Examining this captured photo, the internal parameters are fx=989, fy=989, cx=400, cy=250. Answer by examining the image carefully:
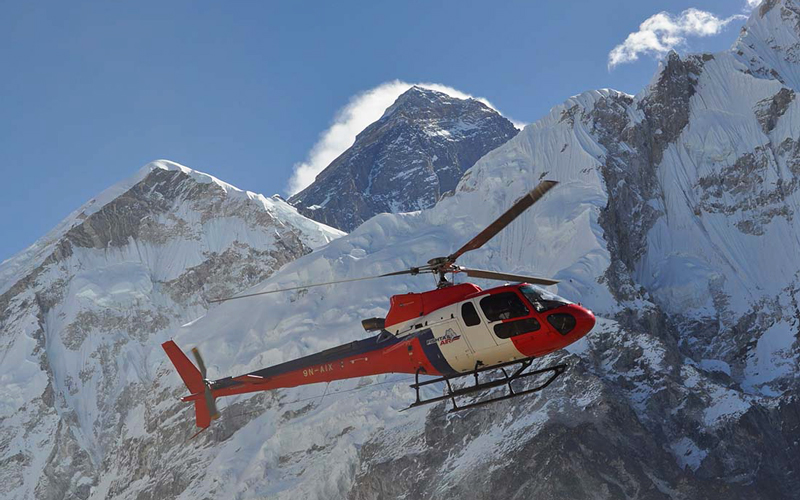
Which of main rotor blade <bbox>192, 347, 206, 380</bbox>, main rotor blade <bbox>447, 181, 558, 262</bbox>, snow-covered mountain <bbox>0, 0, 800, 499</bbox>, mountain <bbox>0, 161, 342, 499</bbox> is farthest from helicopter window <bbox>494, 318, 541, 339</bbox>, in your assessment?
mountain <bbox>0, 161, 342, 499</bbox>

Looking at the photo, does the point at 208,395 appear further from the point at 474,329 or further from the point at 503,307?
the point at 503,307

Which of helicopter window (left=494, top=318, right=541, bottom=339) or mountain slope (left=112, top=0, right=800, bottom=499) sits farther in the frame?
mountain slope (left=112, top=0, right=800, bottom=499)

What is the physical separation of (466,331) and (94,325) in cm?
16108

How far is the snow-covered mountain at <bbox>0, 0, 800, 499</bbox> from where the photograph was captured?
123625 millimetres

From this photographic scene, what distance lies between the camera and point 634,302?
148 m

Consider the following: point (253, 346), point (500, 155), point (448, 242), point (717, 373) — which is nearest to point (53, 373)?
point (253, 346)

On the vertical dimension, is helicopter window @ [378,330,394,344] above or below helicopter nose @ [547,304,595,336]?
above

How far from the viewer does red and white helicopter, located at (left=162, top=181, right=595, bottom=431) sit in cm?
3447

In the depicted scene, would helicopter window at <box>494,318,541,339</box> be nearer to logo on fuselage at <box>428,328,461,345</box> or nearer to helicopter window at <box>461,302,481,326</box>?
helicopter window at <box>461,302,481,326</box>

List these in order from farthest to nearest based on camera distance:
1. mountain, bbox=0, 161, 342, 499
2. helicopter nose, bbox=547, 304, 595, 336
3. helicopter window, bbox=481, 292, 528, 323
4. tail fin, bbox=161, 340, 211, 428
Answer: mountain, bbox=0, 161, 342, 499, tail fin, bbox=161, 340, 211, 428, helicopter window, bbox=481, 292, 528, 323, helicopter nose, bbox=547, 304, 595, 336

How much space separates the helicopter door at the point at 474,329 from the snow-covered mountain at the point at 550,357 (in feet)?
263

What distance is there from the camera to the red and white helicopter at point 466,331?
34469 mm

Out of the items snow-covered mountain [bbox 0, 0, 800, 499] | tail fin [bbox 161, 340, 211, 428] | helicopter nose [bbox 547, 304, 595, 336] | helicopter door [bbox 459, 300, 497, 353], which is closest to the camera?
helicopter nose [bbox 547, 304, 595, 336]

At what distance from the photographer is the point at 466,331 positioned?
35594mm
